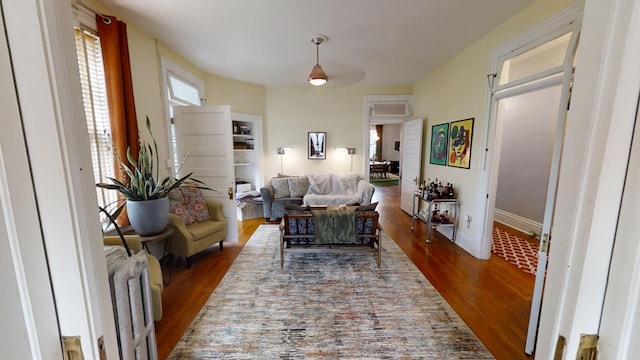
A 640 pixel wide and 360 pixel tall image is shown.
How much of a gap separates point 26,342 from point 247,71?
4.73 metres

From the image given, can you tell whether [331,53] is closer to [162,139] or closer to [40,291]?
[162,139]

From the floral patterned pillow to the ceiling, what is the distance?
2031mm

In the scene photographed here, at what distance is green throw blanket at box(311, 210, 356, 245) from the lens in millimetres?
2754

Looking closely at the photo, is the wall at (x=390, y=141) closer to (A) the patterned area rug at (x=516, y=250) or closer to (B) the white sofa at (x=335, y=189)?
(B) the white sofa at (x=335, y=189)

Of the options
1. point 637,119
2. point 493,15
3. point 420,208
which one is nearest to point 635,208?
point 637,119

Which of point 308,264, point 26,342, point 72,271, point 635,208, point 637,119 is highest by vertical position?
point 637,119

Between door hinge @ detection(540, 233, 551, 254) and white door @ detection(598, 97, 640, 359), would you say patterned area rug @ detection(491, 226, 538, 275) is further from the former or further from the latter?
white door @ detection(598, 97, 640, 359)

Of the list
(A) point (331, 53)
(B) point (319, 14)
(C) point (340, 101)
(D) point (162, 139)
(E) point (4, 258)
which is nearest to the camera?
(E) point (4, 258)

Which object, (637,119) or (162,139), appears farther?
(162,139)

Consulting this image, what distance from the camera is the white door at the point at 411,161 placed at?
4.89 m

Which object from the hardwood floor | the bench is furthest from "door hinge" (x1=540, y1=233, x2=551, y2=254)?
the bench

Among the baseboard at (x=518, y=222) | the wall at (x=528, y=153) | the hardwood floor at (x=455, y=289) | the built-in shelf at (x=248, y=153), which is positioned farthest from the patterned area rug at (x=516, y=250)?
the built-in shelf at (x=248, y=153)

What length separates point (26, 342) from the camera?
0.49 metres

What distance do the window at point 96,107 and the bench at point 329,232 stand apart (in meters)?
1.91
